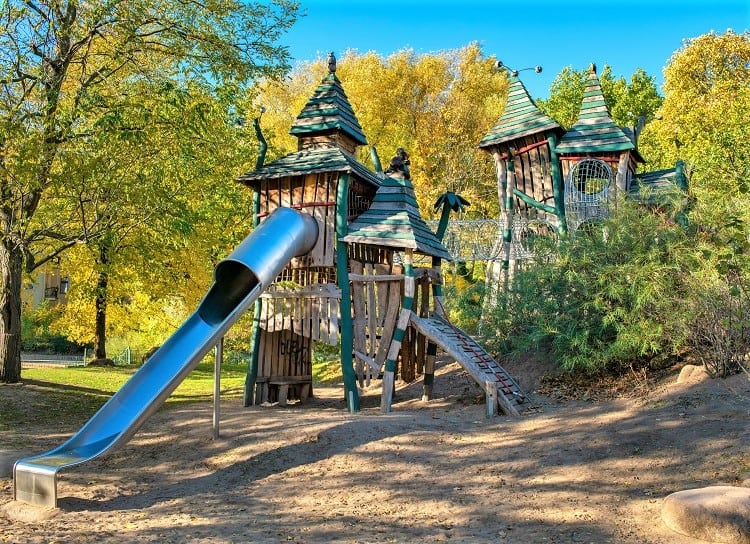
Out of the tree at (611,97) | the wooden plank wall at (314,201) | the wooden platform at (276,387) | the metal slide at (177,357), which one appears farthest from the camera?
the tree at (611,97)

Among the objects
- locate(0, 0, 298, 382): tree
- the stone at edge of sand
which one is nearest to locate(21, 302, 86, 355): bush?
locate(0, 0, 298, 382): tree

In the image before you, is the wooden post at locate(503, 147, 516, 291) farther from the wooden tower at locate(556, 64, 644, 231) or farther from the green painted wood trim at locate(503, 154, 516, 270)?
the wooden tower at locate(556, 64, 644, 231)

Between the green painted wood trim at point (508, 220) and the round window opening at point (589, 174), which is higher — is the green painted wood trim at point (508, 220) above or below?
below

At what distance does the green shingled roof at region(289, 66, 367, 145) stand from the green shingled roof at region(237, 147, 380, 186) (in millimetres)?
438

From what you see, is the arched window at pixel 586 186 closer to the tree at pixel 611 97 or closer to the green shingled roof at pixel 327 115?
the green shingled roof at pixel 327 115

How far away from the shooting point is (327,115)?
12.7 metres

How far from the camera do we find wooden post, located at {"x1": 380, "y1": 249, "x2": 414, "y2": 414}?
1100 cm

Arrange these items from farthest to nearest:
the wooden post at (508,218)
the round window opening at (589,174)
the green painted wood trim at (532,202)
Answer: the wooden post at (508,218)
the green painted wood trim at (532,202)
the round window opening at (589,174)

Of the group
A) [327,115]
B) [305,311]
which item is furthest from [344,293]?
[327,115]

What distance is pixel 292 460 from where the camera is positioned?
309 inches

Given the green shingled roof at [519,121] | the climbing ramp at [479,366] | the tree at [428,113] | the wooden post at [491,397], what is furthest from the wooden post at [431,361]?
the tree at [428,113]

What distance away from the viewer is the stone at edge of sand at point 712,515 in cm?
533

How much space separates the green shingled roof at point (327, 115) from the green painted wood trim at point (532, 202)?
5.31 m

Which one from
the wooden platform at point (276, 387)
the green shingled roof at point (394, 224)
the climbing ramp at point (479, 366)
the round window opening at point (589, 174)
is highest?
the round window opening at point (589, 174)
